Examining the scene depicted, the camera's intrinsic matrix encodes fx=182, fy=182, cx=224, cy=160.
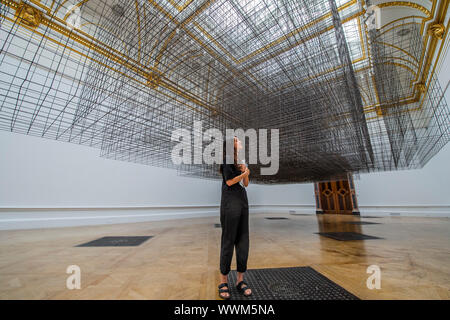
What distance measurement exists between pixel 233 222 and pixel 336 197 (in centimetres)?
1194

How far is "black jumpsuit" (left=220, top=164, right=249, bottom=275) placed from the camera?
1.32 meters

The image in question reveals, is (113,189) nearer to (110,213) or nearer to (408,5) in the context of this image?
(110,213)

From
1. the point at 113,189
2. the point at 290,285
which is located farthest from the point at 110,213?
the point at 290,285

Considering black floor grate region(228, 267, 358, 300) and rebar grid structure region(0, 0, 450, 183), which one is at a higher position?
rebar grid structure region(0, 0, 450, 183)

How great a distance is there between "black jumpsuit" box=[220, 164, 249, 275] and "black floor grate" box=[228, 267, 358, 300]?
0.75 feet

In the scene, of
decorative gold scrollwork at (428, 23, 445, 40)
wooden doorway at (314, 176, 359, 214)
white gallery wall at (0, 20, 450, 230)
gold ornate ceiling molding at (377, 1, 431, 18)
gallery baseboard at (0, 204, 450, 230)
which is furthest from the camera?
wooden doorway at (314, 176, 359, 214)

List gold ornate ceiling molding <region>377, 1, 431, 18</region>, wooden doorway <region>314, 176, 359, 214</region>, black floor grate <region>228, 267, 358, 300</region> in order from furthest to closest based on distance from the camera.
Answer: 1. wooden doorway <region>314, 176, 359, 214</region>
2. gold ornate ceiling molding <region>377, 1, 431, 18</region>
3. black floor grate <region>228, 267, 358, 300</region>

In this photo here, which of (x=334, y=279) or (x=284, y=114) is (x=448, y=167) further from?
(x=334, y=279)

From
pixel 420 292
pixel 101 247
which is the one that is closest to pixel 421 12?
pixel 420 292

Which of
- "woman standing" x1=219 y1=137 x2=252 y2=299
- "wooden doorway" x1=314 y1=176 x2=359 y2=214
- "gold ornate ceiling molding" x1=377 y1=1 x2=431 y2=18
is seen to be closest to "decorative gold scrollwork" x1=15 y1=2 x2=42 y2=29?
"woman standing" x1=219 y1=137 x2=252 y2=299

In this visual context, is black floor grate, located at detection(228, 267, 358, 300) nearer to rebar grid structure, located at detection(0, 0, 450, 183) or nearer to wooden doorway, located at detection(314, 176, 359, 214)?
rebar grid structure, located at detection(0, 0, 450, 183)

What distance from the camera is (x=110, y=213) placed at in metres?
6.55

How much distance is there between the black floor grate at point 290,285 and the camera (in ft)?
4.20

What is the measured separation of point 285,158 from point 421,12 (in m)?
4.65
